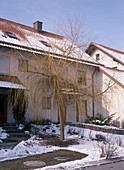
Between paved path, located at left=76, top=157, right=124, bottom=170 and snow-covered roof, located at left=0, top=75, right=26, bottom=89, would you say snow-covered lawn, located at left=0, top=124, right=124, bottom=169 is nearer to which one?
paved path, located at left=76, top=157, right=124, bottom=170

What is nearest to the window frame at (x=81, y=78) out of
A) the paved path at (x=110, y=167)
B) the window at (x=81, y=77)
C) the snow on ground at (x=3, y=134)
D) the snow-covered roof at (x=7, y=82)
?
the window at (x=81, y=77)

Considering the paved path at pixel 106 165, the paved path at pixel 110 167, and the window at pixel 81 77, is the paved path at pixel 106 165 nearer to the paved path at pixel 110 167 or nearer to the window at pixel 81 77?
the paved path at pixel 110 167

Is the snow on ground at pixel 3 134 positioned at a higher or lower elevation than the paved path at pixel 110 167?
higher

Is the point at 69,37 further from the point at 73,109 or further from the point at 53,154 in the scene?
the point at 53,154

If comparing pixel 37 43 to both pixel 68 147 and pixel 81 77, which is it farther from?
pixel 68 147

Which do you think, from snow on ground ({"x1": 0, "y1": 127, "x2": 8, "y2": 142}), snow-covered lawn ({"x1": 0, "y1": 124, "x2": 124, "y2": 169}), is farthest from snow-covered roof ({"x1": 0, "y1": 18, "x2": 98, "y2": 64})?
snow on ground ({"x1": 0, "y1": 127, "x2": 8, "y2": 142})

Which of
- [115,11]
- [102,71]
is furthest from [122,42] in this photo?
[102,71]

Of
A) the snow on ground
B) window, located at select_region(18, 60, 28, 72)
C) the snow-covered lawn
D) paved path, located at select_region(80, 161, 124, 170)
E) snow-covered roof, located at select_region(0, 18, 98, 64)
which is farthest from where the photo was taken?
the snow on ground

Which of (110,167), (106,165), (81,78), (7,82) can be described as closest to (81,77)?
(81,78)

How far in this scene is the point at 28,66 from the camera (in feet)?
28.3

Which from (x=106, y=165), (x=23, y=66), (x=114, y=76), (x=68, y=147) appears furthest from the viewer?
(x=114, y=76)

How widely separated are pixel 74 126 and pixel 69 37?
22.2 ft

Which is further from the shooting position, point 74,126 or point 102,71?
point 102,71

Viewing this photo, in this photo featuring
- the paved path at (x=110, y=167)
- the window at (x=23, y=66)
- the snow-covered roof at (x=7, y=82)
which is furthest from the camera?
the snow-covered roof at (x=7, y=82)
